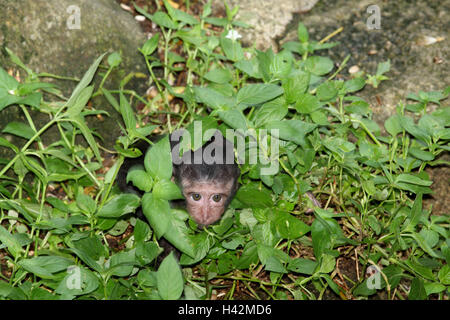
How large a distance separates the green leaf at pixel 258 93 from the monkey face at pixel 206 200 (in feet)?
2.29

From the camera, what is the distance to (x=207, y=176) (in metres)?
3.60

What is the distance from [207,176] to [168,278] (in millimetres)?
1102

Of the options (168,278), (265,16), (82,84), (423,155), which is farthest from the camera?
(265,16)

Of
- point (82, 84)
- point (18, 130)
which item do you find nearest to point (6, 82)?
point (18, 130)

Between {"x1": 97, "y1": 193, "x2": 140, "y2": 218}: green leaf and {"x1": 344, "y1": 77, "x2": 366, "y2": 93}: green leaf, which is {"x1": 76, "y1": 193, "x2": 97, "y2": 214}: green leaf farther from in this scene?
Answer: {"x1": 344, "y1": 77, "x2": 366, "y2": 93}: green leaf

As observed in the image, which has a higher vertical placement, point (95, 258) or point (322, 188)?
point (322, 188)

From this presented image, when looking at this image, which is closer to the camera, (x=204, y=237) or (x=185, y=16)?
(x=204, y=237)

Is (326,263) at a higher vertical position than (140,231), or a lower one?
lower

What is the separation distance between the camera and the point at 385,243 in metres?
3.66

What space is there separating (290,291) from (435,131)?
61.1 inches

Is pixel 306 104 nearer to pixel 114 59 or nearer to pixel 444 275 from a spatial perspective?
pixel 444 275

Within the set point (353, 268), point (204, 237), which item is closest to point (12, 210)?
point (204, 237)

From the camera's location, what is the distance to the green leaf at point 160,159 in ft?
9.16

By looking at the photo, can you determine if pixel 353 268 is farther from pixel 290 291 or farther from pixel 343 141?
pixel 343 141
